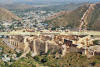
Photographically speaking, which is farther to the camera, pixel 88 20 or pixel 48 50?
pixel 88 20

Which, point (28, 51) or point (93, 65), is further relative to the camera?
point (28, 51)

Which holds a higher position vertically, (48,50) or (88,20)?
(88,20)

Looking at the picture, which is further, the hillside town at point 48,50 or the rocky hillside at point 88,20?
the rocky hillside at point 88,20

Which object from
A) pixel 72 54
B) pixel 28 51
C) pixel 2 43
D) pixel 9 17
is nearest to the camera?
pixel 72 54

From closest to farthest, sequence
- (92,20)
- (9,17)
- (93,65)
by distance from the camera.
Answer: (93,65), (92,20), (9,17)

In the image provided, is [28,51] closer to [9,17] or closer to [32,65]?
[32,65]

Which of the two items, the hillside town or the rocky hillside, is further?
the rocky hillside

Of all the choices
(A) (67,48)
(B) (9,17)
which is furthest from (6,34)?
(B) (9,17)

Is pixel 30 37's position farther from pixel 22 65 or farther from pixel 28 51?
pixel 22 65

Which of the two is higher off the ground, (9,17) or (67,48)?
(67,48)
